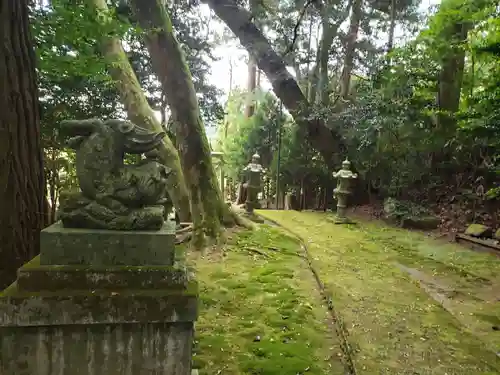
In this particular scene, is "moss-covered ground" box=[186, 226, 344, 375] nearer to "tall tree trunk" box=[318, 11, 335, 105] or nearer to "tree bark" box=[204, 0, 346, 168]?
"tree bark" box=[204, 0, 346, 168]

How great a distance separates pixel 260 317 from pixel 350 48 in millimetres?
9523

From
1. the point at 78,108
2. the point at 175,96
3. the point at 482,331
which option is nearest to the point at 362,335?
the point at 482,331

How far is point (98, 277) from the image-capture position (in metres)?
1.91

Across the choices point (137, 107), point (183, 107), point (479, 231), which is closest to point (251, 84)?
point (137, 107)

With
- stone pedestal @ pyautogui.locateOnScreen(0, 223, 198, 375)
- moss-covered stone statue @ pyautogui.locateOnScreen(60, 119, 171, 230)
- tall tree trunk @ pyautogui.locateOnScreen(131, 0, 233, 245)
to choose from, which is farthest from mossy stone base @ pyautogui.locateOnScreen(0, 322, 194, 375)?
tall tree trunk @ pyautogui.locateOnScreen(131, 0, 233, 245)

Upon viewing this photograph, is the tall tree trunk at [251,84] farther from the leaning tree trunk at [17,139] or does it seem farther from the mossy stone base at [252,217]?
the leaning tree trunk at [17,139]

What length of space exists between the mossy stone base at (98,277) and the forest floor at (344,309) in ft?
3.20

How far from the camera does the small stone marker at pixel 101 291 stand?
1830 millimetres

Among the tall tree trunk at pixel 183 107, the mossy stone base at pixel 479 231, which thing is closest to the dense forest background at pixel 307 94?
the tall tree trunk at pixel 183 107

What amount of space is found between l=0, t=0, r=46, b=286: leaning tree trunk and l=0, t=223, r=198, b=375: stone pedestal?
3.70 feet

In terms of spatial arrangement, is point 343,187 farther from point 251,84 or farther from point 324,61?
point 251,84

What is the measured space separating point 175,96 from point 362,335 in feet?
13.5

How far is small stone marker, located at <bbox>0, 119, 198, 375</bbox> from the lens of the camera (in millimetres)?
1830

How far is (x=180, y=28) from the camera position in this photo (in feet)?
25.5
